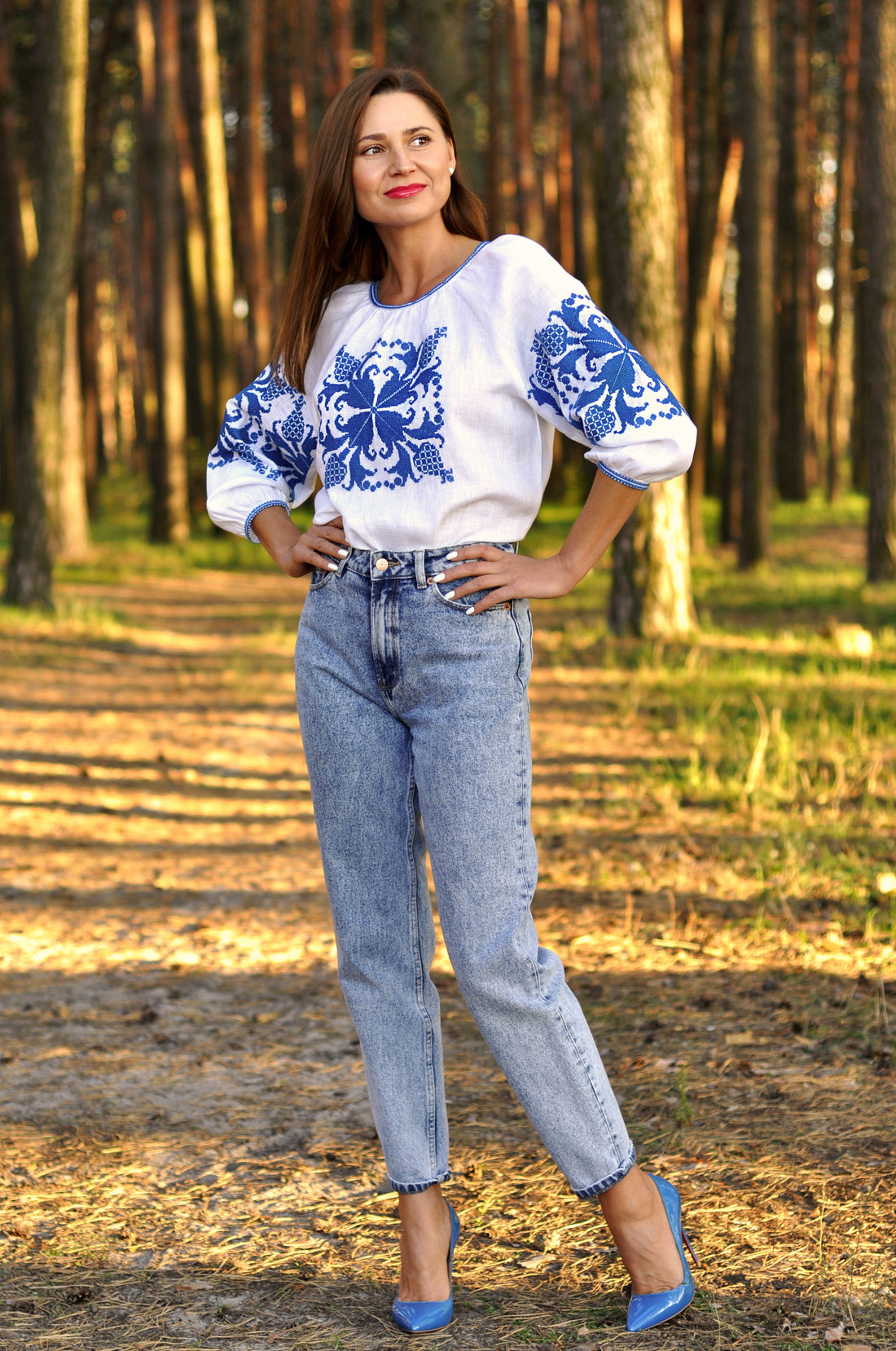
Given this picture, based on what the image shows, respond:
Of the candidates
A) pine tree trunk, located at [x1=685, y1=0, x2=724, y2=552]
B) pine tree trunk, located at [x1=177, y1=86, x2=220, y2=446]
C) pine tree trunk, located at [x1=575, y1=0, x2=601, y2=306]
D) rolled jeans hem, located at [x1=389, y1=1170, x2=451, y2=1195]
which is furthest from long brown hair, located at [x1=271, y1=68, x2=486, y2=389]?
pine tree trunk, located at [x1=575, y1=0, x2=601, y2=306]

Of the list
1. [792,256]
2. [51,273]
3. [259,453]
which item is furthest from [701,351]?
[259,453]

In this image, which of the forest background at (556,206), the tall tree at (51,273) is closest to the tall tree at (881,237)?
the forest background at (556,206)

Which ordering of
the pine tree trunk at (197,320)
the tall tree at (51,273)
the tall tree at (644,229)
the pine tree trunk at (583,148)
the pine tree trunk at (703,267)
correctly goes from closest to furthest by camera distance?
the tall tree at (644,229)
the tall tree at (51,273)
the pine tree trunk at (703,267)
the pine tree trunk at (583,148)
the pine tree trunk at (197,320)

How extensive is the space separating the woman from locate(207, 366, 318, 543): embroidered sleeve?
0.31 ft

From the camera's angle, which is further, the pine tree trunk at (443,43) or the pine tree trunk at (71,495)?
the pine tree trunk at (71,495)

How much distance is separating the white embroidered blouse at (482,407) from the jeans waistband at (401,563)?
0.01 m

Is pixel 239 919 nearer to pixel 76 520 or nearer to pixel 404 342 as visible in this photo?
pixel 404 342

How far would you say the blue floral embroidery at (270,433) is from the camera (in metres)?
2.77

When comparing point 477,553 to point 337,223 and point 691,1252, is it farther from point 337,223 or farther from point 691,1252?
point 691,1252

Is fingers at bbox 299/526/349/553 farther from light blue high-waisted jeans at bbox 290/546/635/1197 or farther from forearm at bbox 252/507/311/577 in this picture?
forearm at bbox 252/507/311/577

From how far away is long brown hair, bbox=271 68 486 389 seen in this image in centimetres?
254

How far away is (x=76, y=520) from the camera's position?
1638cm

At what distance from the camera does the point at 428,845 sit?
2.52 metres

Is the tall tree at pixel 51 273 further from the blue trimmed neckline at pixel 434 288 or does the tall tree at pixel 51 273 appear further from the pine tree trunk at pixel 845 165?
the pine tree trunk at pixel 845 165
